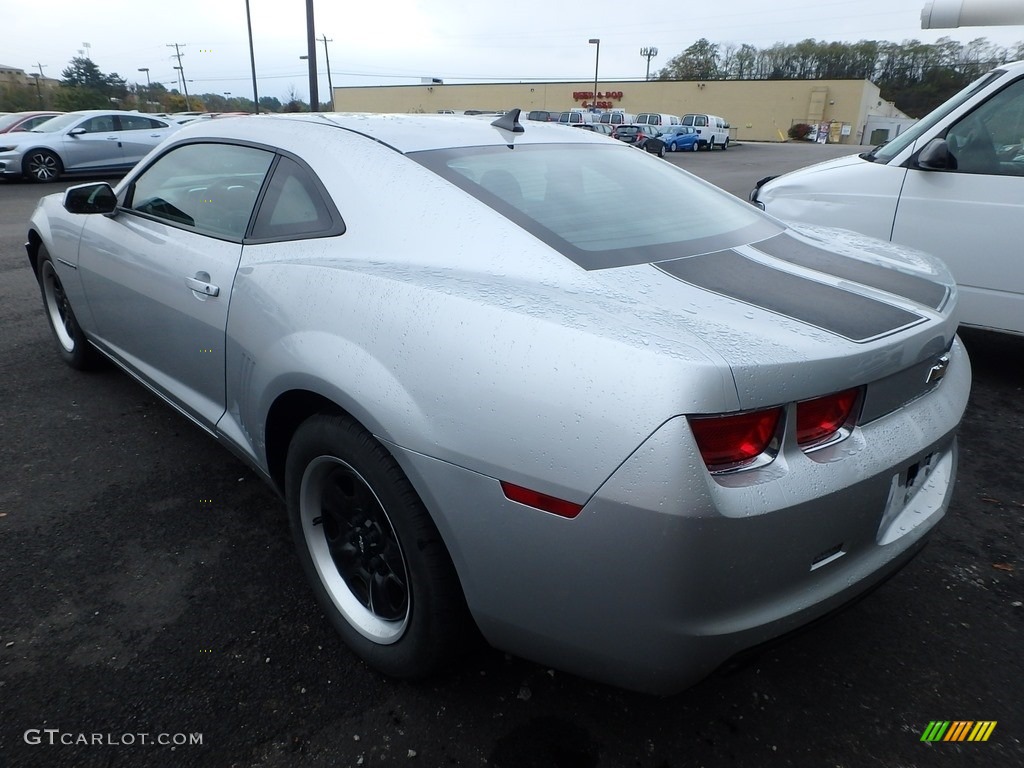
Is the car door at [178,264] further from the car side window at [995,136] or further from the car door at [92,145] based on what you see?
the car door at [92,145]

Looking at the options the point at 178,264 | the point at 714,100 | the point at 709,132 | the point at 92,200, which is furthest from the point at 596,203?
the point at 714,100

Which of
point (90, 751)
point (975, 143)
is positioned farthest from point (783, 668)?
point (975, 143)

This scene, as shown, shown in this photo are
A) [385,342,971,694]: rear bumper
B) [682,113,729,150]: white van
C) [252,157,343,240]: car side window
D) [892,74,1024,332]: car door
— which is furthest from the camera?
[682,113,729,150]: white van

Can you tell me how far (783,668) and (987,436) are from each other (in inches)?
89.3

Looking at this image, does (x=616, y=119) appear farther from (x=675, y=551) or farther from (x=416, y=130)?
(x=675, y=551)

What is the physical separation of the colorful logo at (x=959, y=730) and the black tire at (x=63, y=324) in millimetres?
4180

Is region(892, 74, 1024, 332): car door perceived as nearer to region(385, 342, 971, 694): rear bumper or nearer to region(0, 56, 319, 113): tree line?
region(385, 342, 971, 694): rear bumper

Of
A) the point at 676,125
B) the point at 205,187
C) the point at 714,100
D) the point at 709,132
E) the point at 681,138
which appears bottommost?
the point at 681,138

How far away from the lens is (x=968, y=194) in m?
3.95

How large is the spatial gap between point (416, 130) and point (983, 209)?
329 cm

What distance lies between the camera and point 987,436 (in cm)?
360

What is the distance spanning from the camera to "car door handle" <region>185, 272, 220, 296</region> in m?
2.39

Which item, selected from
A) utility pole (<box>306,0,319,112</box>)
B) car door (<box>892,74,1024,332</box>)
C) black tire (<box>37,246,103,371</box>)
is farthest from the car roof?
utility pole (<box>306,0,319,112</box>)

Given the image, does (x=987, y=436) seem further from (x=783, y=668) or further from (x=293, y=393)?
(x=293, y=393)
